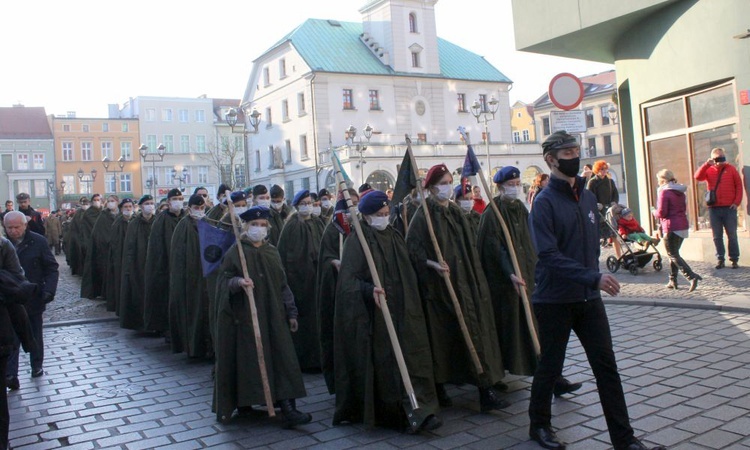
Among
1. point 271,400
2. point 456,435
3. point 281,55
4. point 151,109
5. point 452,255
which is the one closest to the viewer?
point 456,435

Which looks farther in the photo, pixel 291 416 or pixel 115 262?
pixel 115 262

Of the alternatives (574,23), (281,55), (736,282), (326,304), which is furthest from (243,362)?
(281,55)

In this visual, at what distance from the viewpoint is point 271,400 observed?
5828 mm

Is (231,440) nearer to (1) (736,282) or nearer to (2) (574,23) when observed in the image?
(1) (736,282)

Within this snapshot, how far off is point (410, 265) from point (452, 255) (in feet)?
1.62

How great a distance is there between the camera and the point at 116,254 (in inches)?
500

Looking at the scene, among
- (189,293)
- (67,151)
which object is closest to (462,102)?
(67,151)

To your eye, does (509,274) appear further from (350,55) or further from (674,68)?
(350,55)

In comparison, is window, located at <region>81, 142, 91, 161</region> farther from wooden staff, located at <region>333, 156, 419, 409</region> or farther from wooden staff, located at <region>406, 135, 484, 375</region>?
wooden staff, located at <region>333, 156, 419, 409</region>

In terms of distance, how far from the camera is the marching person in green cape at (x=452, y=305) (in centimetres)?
606

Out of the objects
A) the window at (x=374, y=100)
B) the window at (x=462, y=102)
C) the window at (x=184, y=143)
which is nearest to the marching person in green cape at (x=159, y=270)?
the window at (x=374, y=100)

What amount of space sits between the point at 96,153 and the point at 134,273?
2940 inches

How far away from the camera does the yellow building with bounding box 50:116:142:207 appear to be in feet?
256

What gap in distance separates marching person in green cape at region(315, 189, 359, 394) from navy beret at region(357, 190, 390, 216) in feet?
1.25
